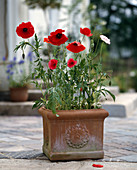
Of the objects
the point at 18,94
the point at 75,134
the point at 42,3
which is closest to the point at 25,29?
the point at 75,134

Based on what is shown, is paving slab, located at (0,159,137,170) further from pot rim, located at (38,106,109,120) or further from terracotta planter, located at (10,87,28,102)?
terracotta planter, located at (10,87,28,102)

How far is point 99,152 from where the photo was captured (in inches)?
106

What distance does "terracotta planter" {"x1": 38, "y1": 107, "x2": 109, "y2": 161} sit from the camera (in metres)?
2.60

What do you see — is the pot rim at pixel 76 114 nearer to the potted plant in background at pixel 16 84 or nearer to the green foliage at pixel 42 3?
the potted plant in background at pixel 16 84

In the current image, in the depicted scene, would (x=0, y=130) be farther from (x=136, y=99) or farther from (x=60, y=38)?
(x=136, y=99)

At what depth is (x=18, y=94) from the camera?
594 centimetres

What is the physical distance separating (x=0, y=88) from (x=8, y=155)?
3.78m

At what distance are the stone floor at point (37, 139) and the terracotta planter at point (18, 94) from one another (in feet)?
1.98

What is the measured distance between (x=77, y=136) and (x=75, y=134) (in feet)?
0.07

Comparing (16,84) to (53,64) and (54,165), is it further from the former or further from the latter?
(54,165)

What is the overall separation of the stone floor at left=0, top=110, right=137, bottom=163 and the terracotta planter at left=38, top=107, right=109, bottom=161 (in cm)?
16

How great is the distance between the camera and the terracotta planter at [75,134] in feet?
8.54

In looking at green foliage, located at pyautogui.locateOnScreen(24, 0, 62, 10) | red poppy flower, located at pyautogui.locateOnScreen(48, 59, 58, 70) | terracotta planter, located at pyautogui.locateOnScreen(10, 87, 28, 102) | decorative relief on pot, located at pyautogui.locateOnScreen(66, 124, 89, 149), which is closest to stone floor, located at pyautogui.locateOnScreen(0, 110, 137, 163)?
Result: decorative relief on pot, located at pyautogui.locateOnScreen(66, 124, 89, 149)

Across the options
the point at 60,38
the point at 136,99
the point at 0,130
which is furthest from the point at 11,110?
the point at 60,38
